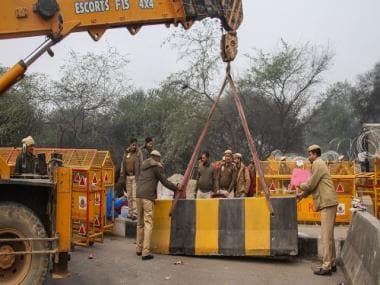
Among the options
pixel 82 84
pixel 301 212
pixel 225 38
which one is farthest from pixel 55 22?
pixel 82 84

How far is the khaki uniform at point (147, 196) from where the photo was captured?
29.6ft

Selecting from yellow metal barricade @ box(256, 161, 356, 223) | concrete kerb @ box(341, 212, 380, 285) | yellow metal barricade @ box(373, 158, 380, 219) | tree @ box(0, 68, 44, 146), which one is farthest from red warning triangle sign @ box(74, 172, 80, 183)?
tree @ box(0, 68, 44, 146)

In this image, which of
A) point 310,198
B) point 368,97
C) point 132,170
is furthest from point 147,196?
point 368,97

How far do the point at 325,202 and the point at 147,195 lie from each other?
2990 mm

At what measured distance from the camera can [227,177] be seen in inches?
462

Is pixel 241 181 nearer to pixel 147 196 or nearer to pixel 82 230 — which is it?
pixel 147 196

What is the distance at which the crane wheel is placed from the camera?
247 inches

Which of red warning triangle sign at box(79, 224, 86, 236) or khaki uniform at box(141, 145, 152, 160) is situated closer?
red warning triangle sign at box(79, 224, 86, 236)

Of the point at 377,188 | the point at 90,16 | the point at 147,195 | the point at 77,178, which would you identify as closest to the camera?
the point at 90,16

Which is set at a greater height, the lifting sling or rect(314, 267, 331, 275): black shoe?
the lifting sling

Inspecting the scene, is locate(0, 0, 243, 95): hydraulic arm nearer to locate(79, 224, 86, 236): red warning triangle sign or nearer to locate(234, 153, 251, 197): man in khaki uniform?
locate(79, 224, 86, 236): red warning triangle sign

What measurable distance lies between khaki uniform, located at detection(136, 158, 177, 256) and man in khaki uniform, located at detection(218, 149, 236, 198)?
8.94 ft

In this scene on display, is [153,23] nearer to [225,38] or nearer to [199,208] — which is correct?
[225,38]

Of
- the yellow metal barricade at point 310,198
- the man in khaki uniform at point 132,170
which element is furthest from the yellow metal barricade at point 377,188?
the man in khaki uniform at point 132,170
